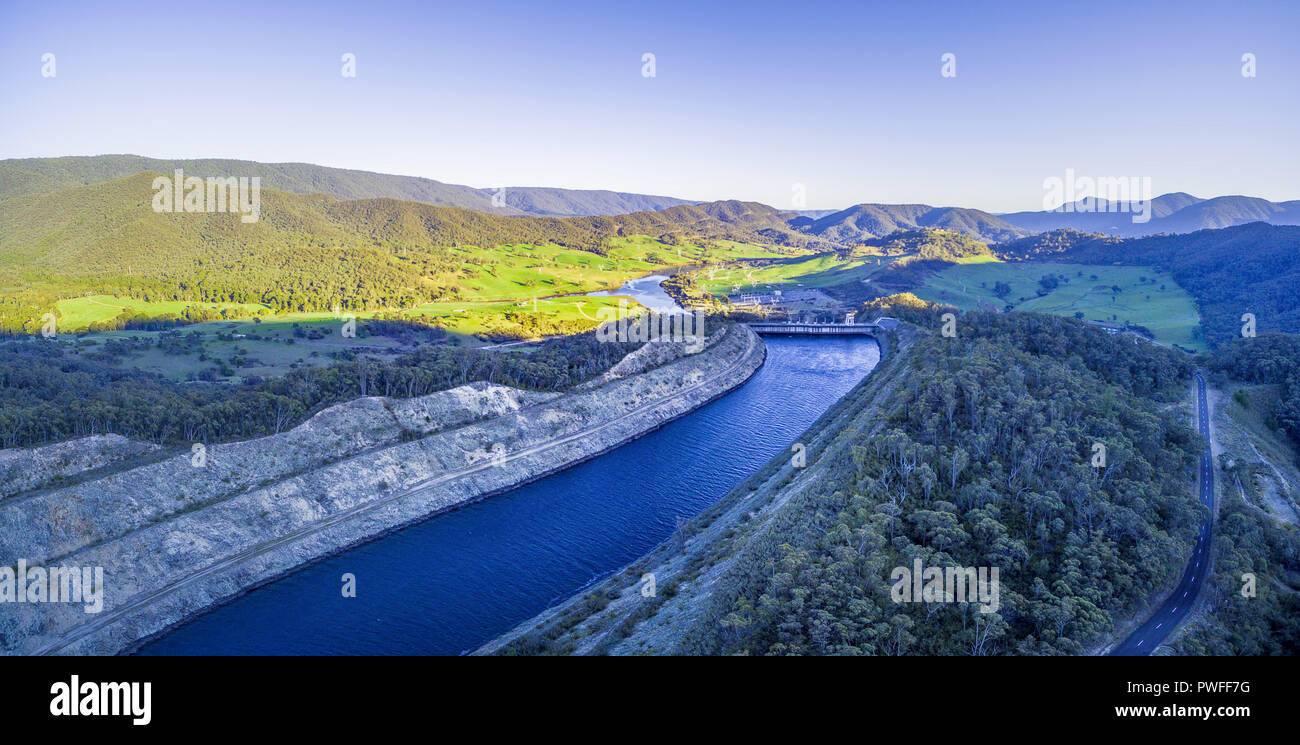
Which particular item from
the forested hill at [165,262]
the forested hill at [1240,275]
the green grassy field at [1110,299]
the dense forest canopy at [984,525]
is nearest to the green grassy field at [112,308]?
the forested hill at [165,262]

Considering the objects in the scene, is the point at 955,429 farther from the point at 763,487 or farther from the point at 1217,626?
the point at 1217,626

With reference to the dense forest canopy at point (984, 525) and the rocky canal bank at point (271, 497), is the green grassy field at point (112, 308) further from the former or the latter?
the dense forest canopy at point (984, 525)

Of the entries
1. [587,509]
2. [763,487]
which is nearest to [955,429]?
[763,487]

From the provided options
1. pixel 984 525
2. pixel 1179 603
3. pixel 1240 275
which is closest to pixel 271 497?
pixel 984 525

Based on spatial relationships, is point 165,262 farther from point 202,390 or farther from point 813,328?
point 813,328

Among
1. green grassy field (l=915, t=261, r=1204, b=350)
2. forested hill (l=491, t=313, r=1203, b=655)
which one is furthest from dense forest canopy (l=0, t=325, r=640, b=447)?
green grassy field (l=915, t=261, r=1204, b=350)
